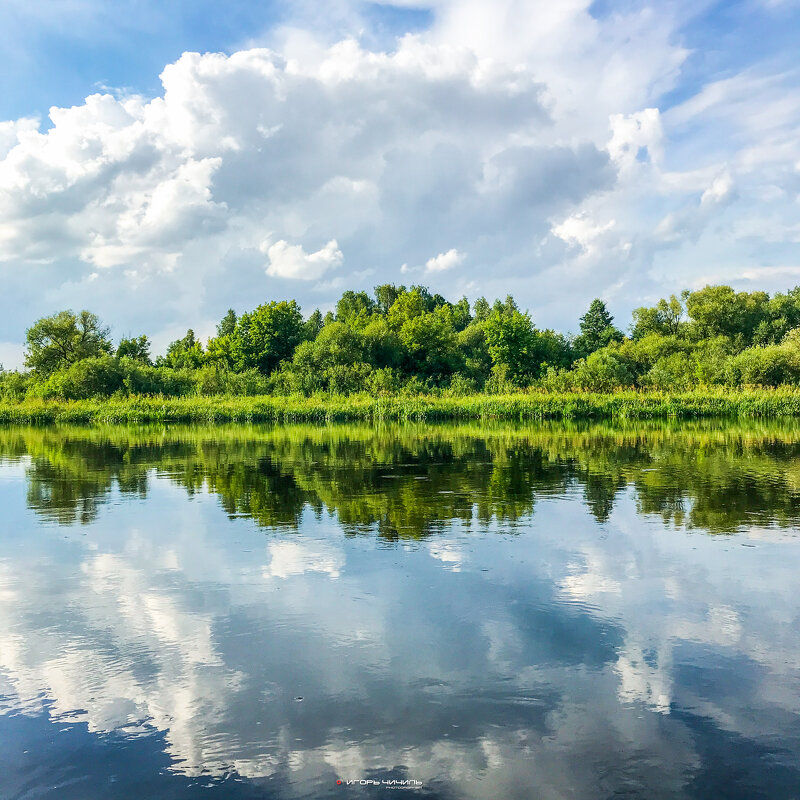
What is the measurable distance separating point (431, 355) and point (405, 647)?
69143 mm

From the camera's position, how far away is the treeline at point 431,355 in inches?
2320

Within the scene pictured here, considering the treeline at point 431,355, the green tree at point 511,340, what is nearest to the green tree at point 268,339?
the treeline at point 431,355

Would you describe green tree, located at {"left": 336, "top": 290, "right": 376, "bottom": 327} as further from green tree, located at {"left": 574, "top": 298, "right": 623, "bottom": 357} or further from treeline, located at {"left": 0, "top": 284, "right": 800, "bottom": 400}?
green tree, located at {"left": 574, "top": 298, "right": 623, "bottom": 357}

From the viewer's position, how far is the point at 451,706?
5.83 metres

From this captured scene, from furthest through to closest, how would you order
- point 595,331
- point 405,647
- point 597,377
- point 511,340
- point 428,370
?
point 595,331
point 428,370
point 511,340
point 597,377
point 405,647

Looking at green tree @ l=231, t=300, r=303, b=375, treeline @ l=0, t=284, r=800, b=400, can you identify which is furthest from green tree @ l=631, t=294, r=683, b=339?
green tree @ l=231, t=300, r=303, b=375

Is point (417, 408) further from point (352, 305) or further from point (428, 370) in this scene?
point (352, 305)

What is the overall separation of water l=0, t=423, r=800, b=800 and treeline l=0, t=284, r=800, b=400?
44.1 metres

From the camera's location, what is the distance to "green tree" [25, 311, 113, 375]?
3164 inches

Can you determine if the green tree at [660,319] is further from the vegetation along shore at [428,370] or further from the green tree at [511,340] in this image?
the green tree at [511,340]

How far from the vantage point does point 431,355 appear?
75750 mm

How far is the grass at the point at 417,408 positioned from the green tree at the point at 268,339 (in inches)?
758

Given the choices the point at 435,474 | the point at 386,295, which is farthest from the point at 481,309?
the point at 435,474

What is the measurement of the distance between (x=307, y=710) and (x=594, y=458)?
19616mm
